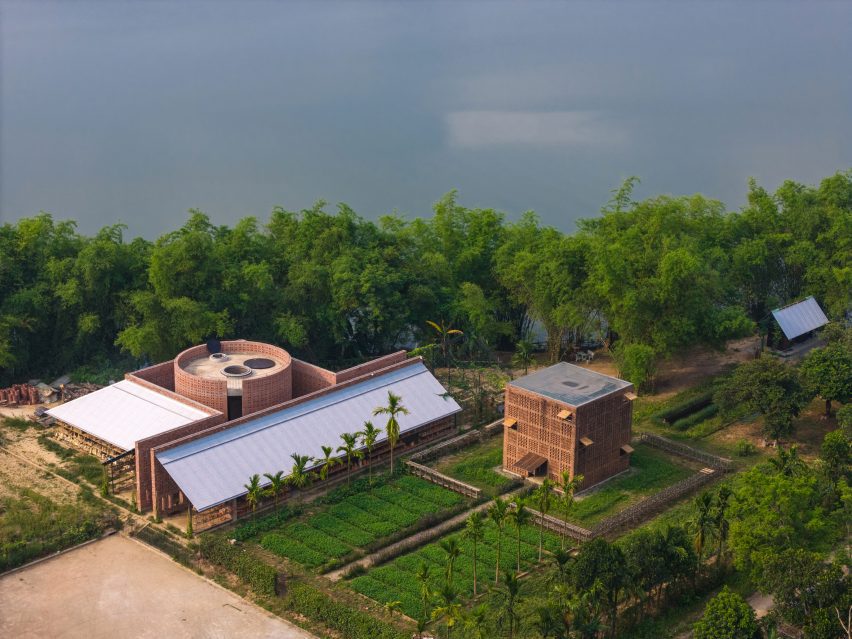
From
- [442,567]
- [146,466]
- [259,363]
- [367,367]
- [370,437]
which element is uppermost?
[259,363]

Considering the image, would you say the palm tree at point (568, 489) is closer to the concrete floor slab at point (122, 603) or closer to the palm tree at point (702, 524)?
the palm tree at point (702, 524)

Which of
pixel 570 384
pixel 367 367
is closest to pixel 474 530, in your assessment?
pixel 570 384

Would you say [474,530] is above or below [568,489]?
below

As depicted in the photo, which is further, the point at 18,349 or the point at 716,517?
the point at 18,349

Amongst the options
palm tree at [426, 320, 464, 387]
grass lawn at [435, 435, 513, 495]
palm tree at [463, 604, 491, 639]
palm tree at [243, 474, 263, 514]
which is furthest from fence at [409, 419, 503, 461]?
palm tree at [463, 604, 491, 639]

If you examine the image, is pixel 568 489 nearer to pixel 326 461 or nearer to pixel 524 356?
pixel 326 461

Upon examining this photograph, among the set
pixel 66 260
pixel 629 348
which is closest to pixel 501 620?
pixel 629 348

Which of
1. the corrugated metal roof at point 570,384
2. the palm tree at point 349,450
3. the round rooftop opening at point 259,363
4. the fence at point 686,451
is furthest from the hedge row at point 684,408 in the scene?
the round rooftop opening at point 259,363

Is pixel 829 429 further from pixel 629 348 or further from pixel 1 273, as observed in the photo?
pixel 1 273
